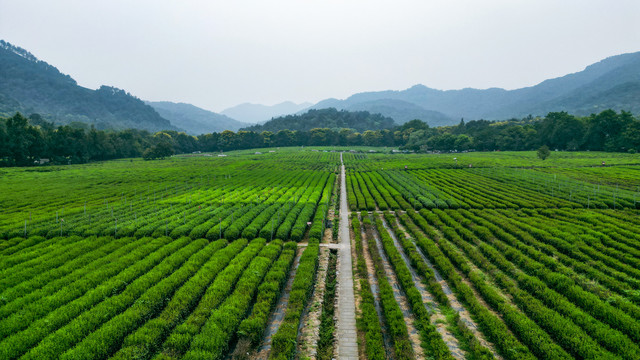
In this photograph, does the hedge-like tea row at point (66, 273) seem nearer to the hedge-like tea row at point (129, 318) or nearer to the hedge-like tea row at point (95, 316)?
the hedge-like tea row at point (95, 316)

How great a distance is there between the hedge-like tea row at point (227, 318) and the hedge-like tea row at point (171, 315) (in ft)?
5.01

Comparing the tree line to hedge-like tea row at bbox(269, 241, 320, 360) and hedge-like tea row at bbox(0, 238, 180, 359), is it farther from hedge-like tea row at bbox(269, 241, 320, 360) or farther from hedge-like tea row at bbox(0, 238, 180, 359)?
hedge-like tea row at bbox(269, 241, 320, 360)

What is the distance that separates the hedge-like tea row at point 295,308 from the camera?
11.6 meters

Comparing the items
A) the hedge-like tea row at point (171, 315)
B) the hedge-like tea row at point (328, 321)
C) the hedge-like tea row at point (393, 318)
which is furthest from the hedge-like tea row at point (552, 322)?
the hedge-like tea row at point (171, 315)

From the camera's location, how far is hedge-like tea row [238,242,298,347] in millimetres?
12531

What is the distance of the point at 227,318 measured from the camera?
12.9 metres

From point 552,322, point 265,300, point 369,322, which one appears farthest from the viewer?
point 265,300

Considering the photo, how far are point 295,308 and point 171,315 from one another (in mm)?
5632

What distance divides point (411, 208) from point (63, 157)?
362 ft

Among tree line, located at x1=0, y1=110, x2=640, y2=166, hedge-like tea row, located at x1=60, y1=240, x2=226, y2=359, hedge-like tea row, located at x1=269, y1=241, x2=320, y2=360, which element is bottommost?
hedge-like tea row, located at x1=269, y1=241, x2=320, y2=360

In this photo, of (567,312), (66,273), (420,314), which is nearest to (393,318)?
(420,314)

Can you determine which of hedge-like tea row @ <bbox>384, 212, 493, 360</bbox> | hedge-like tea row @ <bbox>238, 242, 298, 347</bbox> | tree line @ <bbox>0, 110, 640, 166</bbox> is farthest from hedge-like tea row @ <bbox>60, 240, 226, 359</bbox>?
tree line @ <bbox>0, 110, 640, 166</bbox>

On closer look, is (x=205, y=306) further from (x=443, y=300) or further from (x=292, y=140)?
(x=292, y=140)

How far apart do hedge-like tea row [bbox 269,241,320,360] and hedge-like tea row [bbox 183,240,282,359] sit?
76.6 inches
